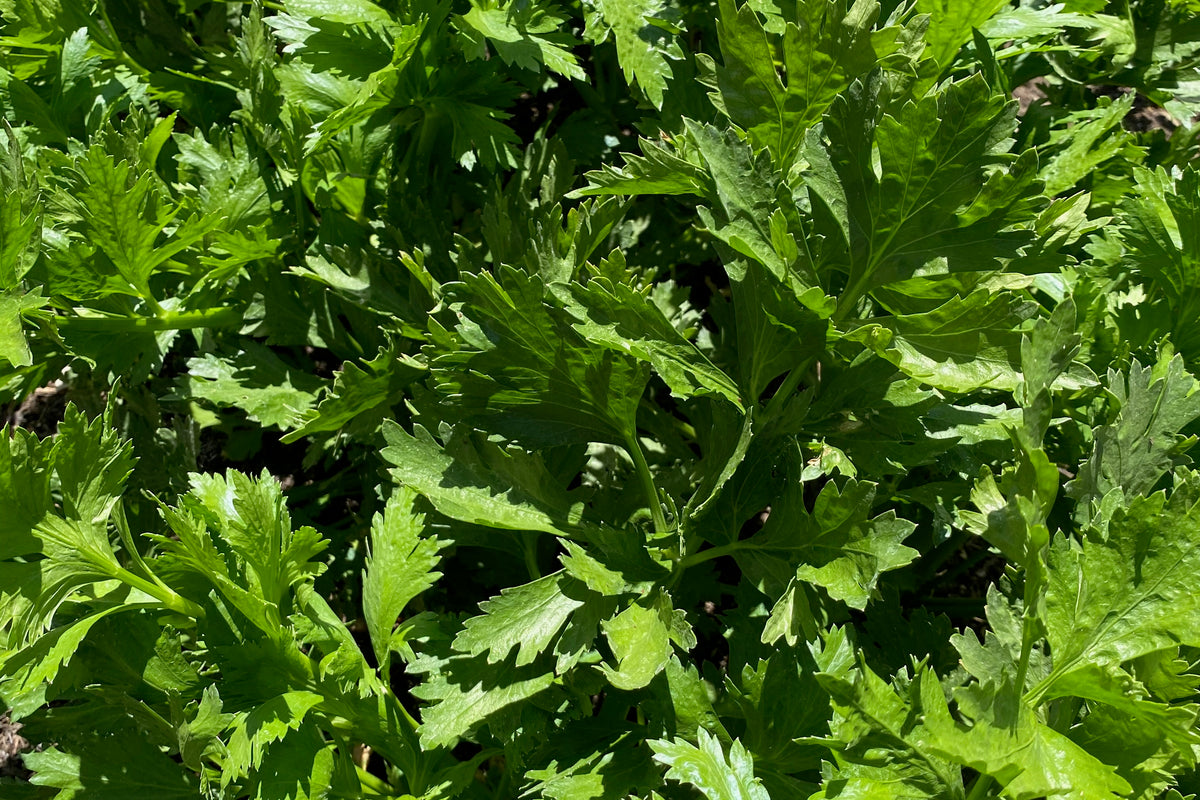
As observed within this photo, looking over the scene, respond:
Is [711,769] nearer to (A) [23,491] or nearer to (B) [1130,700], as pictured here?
(B) [1130,700]

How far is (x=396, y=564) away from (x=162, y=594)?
29 cm

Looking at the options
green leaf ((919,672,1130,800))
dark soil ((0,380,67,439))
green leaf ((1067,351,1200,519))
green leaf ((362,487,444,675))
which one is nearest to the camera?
green leaf ((919,672,1130,800))

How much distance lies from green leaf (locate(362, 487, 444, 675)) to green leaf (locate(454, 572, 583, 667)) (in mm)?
173

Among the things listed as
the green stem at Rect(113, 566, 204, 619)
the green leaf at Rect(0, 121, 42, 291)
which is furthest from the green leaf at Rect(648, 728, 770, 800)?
the green leaf at Rect(0, 121, 42, 291)

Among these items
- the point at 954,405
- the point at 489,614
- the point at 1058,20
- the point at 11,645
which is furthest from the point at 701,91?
the point at 11,645

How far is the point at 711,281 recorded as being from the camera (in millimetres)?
2127

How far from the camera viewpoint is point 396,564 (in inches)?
51.1

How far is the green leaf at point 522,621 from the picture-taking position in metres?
1.12

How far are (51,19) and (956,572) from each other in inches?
74.8

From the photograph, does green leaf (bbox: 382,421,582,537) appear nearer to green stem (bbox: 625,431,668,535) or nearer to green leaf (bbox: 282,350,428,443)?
green stem (bbox: 625,431,668,535)

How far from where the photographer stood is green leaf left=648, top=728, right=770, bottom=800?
3.36 feet

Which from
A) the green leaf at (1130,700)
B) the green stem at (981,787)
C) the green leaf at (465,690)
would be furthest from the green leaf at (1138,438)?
the green leaf at (465,690)

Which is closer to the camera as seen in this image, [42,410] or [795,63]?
[795,63]

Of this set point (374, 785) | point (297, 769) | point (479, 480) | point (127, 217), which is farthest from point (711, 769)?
point (127, 217)
